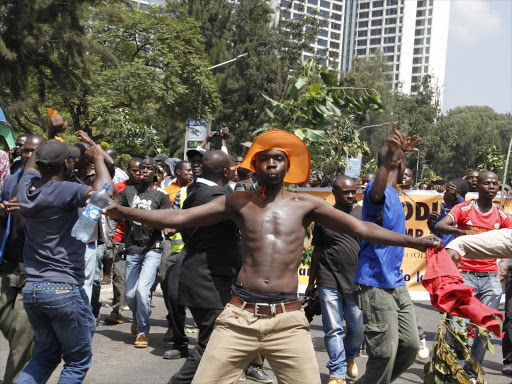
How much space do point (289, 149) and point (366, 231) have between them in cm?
71

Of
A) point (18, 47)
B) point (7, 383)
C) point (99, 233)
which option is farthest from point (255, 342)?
point (18, 47)

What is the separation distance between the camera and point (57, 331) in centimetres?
456

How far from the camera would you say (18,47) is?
22.6 m

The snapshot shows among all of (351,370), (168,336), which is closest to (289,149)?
(351,370)

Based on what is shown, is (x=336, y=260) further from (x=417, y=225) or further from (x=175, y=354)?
(x=417, y=225)

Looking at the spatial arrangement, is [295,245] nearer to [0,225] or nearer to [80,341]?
[80,341]

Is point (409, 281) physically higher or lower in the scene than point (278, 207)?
lower

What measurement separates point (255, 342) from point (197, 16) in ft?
144

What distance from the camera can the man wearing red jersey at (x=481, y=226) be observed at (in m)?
7.16

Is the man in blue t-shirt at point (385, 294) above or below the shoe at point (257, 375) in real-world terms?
above

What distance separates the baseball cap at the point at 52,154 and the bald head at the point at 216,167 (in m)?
1.55

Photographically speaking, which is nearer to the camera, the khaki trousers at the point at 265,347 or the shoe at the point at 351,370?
the khaki trousers at the point at 265,347

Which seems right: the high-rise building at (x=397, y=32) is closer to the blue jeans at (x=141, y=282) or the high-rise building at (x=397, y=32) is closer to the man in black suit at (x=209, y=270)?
the blue jeans at (x=141, y=282)

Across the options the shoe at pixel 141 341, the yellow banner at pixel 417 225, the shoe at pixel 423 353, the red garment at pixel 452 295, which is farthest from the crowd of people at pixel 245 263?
the yellow banner at pixel 417 225
